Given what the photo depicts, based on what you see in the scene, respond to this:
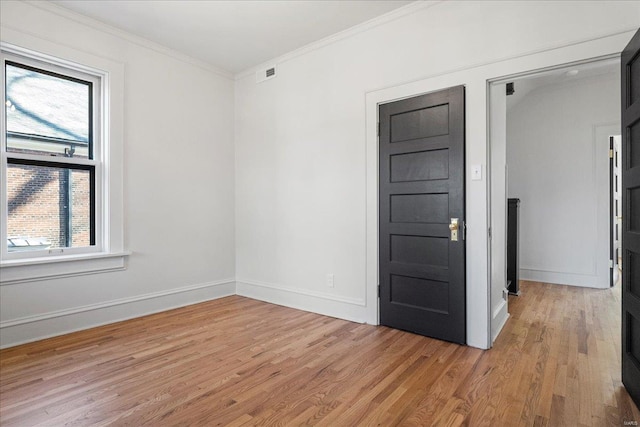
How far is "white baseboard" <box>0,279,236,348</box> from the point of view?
2.87 meters

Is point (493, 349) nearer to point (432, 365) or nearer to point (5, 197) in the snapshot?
point (432, 365)

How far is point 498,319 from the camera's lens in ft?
10.3

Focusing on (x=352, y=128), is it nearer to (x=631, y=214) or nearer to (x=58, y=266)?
(x=631, y=214)

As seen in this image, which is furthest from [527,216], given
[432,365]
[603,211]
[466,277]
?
[432,365]

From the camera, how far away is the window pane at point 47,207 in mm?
2947

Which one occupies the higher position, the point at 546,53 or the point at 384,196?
the point at 546,53

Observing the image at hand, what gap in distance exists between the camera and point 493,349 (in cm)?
272

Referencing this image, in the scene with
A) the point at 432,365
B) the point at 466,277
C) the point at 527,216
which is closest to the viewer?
the point at 432,365

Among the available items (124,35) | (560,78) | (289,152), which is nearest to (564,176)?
(560,78)

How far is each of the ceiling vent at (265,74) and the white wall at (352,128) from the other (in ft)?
0.22

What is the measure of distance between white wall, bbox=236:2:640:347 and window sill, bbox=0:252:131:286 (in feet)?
4.95

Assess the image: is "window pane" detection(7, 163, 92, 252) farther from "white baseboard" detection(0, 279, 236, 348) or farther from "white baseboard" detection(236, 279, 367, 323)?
"white baseboard" detection(236, 279, 367, 323)

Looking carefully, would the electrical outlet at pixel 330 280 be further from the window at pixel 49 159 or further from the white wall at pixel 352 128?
the window at pixel 49 159

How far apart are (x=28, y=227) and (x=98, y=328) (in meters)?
1.06
